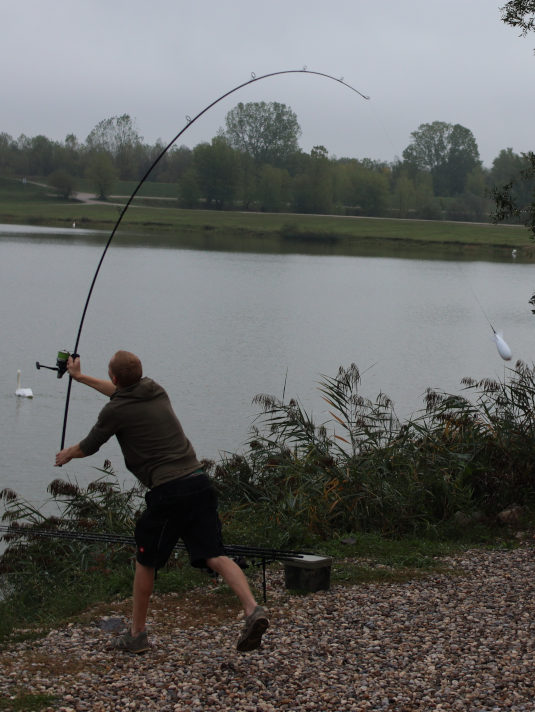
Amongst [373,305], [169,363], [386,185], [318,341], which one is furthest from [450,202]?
[169,363]

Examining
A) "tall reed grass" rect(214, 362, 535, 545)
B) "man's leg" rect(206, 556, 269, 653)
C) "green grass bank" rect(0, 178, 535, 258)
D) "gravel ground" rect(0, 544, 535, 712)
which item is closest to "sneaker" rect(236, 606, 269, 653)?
"man's leg" rect(206, 556, 269, 653)

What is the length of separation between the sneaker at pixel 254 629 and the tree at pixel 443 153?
179 ft

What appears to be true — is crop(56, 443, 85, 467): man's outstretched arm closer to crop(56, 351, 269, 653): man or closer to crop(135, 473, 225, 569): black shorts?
crop(56, 351, 269, 653): man

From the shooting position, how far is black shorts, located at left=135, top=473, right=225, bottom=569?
15.8 ft

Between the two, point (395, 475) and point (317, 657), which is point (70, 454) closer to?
point (317, 657)

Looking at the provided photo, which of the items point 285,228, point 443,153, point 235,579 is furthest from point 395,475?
point 285,228

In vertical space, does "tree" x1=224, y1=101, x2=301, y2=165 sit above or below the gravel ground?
above

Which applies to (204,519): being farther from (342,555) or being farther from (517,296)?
(517,296)

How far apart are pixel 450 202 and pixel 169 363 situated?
203 ft

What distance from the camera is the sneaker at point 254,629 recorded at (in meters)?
4.64

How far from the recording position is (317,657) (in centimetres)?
484

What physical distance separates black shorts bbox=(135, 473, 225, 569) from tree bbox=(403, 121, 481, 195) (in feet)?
178

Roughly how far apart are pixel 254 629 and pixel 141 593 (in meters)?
0.68

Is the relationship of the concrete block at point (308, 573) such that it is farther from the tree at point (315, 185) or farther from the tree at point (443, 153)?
the tree at point (315, 185)
